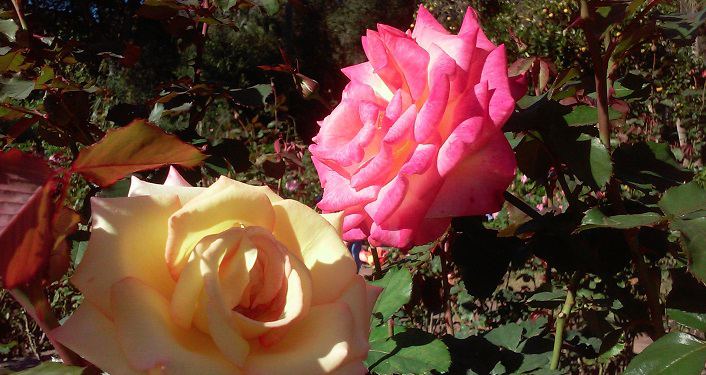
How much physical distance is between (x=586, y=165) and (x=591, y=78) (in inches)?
7.1

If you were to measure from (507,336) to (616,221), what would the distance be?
406 mm

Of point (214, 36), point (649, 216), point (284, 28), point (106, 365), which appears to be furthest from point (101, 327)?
point (284, 28)

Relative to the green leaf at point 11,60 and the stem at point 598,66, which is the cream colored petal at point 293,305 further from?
the green leaf at point 11,60

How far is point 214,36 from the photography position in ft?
24.9

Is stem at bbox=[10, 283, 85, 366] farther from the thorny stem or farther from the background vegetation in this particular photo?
the thorny stem

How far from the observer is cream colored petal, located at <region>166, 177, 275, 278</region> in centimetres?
36

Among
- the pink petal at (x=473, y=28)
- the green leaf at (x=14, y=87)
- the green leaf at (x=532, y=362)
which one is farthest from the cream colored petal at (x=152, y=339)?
the green leaf at (x=14, y=87)

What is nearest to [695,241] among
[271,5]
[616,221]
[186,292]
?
[616,221]

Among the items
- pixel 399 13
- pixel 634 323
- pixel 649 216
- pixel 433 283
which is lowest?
pixel 399 13

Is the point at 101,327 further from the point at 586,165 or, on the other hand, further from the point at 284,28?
the point at 284,28

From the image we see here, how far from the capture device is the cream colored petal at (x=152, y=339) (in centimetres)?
32

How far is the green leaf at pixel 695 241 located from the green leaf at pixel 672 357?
9 cm

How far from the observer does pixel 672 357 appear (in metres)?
0.56

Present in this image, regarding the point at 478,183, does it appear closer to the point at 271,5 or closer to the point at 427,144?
the point at 427,144
